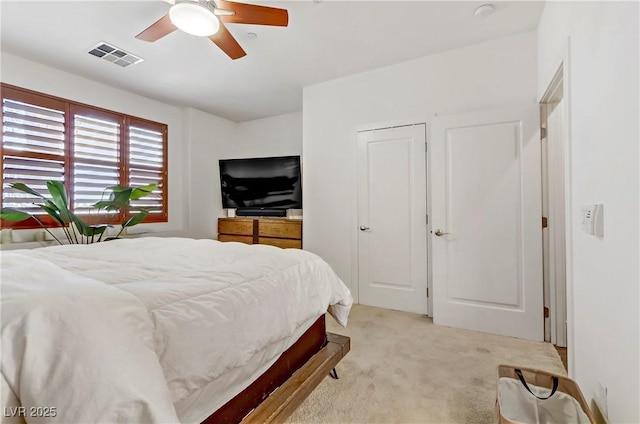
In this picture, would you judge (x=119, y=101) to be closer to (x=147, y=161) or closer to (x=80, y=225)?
(x=147, y=161)

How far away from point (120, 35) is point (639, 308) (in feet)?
12.3

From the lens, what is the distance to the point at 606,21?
1172 millimetres

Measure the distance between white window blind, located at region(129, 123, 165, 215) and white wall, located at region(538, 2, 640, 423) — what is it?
445 centimetres

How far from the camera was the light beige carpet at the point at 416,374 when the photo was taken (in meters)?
1.54

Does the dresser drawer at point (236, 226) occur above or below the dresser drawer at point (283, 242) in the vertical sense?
above

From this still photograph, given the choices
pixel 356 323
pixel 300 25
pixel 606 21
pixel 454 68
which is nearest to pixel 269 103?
pixel 300 25

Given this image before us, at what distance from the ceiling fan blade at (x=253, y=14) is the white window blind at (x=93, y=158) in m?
2.50

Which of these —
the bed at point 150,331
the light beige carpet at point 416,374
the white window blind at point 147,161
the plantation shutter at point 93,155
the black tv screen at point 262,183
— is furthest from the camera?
the black tv screen at point 262,183

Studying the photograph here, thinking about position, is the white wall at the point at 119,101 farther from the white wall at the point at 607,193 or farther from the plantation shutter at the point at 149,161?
the white wall at the point at 607,193

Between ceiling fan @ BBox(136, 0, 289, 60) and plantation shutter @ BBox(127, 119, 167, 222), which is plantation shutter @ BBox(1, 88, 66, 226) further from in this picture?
ceiling fan @ BBox(136, 0, 289, 60)

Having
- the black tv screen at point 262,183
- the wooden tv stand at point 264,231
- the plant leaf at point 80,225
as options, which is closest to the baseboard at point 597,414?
the wooden tv stand at point 264,231

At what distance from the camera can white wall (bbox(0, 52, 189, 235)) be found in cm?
292

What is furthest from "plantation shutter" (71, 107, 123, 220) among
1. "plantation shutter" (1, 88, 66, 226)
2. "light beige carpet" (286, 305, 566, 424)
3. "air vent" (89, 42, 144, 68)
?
"light beige carpet" (286, 305, 566, 424)

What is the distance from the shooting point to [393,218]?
3.18 metres
